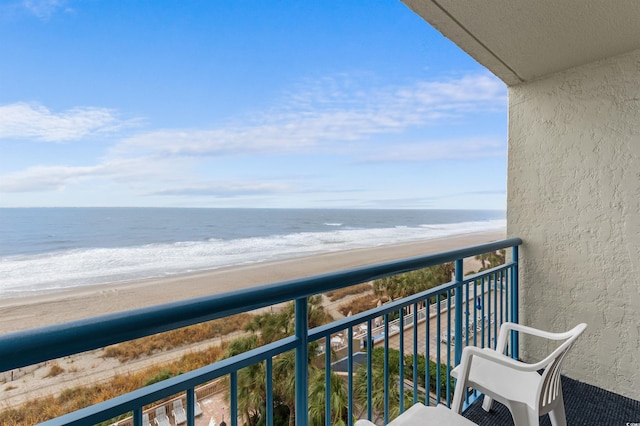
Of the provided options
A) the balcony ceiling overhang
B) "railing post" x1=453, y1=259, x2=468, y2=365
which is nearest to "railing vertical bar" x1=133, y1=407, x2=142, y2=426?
"railing post" x1=453, y1=259, x2=468, y2=365

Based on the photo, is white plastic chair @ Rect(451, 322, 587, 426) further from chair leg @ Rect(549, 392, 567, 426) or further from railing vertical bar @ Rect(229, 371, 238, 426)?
railing vertical bar @ Rect(229, 371, 238, 426)

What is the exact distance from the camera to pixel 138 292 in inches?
548

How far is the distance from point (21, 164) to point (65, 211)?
5.05 metres

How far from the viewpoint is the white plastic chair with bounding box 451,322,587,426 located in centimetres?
132

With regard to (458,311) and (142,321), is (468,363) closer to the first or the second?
(458,311)

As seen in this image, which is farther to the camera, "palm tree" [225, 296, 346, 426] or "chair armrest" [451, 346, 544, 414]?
"palm tree" [225, 296, 346, 426]

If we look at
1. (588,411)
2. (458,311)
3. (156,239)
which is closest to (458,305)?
(458,311)

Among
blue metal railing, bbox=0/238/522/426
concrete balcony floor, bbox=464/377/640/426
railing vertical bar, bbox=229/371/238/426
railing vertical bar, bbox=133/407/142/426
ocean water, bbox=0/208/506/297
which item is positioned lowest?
ocean water, bbox=0/208/506/297

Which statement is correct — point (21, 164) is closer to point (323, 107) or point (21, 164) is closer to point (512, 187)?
point (323, 107)

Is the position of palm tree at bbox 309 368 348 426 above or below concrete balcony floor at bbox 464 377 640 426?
below

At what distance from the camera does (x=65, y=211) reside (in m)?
28.8

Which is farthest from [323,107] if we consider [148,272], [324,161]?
[148,272]

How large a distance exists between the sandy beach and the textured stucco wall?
881cm

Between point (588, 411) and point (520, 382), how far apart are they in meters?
0.93
